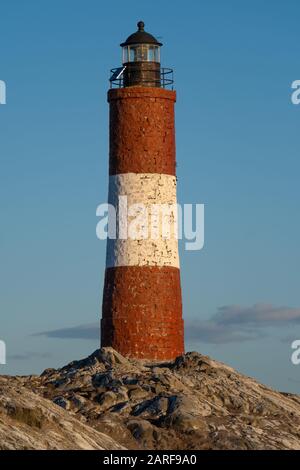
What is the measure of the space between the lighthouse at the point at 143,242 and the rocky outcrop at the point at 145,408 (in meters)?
1.06

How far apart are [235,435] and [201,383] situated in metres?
4.43

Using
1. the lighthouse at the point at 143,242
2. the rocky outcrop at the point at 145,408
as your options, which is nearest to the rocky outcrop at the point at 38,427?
the rocky outcrop at the point at 145,408

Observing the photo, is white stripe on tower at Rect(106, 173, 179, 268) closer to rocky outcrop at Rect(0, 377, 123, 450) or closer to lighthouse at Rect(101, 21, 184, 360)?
lighthouse at Rect(101, 21, 184, 360)

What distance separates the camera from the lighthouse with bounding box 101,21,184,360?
5638cm

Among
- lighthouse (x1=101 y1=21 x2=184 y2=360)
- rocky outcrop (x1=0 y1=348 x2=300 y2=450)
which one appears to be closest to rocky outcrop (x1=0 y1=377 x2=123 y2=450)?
rocky outcrop (x1=0 y1=348 x2=300 y2=450)

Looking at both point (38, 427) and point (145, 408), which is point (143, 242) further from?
point (38, 427)

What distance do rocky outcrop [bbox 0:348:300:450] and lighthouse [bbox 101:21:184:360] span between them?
1.06 meters

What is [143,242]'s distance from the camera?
56344 millimetres

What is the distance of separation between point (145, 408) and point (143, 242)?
672 centimetres

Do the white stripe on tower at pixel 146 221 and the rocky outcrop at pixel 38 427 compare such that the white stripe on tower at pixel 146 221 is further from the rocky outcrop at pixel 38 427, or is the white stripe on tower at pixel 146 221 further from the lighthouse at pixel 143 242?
the rocky outcrop at pixel 38 427

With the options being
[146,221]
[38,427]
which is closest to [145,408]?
[38,427]
